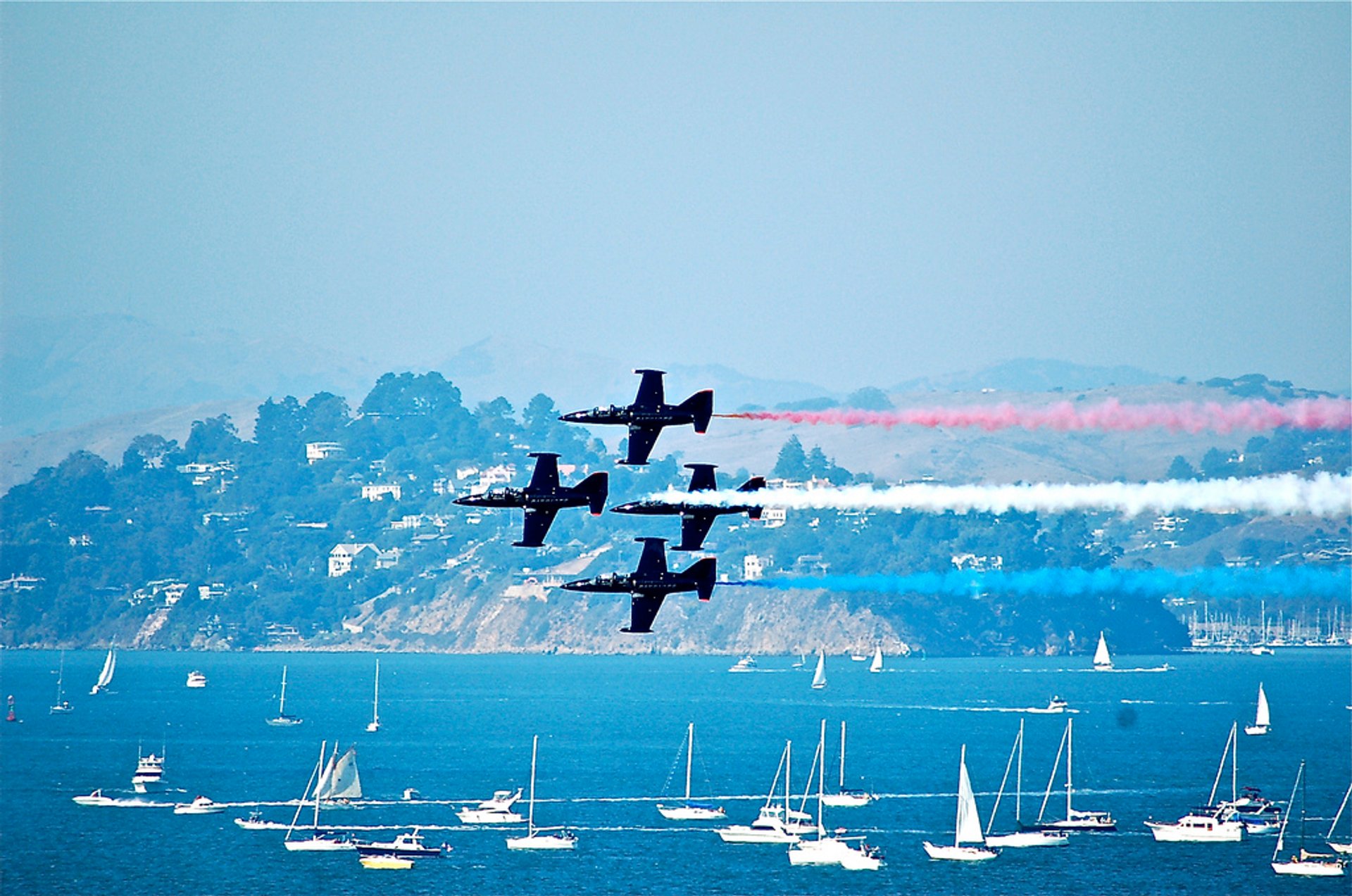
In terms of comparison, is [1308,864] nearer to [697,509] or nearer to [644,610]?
[644,610]

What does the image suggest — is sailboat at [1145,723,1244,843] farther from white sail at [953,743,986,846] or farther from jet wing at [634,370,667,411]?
jet wing at [634,370,667,411]

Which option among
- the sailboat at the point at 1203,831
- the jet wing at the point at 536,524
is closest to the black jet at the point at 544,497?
the jet wing at the point at 536,524

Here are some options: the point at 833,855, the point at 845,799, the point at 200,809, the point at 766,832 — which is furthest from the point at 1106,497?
the point at 200,809

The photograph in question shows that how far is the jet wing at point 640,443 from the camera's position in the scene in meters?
79.7

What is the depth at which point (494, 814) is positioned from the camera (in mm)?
150625

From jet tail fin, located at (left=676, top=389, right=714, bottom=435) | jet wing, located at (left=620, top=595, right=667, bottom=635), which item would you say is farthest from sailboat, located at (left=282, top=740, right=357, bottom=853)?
jet tail fin, located at (left=676, top=389, right=714, bottom=435)

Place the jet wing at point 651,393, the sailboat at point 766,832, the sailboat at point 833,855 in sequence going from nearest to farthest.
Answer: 1. the jet wing at point 651,393
2. the sailboat at point 833,855
3. the sailboat at point 766,832

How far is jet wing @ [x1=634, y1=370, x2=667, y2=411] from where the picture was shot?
257 ft

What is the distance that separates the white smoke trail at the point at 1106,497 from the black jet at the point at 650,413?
319 cm

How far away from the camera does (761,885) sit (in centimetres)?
12744

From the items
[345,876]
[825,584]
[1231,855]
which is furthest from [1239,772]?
[825,584]

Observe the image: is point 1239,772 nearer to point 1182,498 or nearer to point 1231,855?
point 1231,855

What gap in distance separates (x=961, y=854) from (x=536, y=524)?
6304cm

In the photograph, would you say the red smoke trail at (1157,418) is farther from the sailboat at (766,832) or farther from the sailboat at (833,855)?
the sailboat at (766,832)
